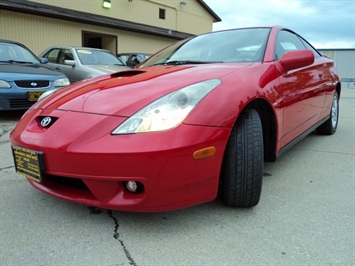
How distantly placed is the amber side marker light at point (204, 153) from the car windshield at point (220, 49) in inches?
39.8

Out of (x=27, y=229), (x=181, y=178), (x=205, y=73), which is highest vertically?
(x=205, y=73)

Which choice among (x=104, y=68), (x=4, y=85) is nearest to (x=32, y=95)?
(x=4, y=85)

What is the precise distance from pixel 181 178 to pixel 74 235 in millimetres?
699

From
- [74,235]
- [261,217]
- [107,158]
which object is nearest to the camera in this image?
[107,158]

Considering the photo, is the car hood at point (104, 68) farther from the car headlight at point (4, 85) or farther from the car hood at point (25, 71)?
the car headlight at point (4, 85)

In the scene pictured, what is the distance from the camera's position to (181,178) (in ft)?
5.67

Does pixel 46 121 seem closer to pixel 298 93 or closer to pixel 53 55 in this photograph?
pixel 298 93


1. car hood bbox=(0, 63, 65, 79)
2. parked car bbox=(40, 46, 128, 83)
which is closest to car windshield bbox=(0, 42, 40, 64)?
car hood bbox=(0, 63, 65, 79)

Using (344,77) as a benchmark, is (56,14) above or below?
above

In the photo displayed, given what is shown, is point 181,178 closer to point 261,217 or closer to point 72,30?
point 261,217

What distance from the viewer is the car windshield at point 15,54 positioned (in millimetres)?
5848

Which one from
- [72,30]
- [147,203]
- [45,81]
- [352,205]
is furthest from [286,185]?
[72,30]

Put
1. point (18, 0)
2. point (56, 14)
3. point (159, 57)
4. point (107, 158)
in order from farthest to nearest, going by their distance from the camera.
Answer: point (56, 14) < point (18, 0) < point (159, 57) < point (107, 158)

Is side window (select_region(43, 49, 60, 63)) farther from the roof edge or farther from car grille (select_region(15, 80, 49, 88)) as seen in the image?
the roof edge
